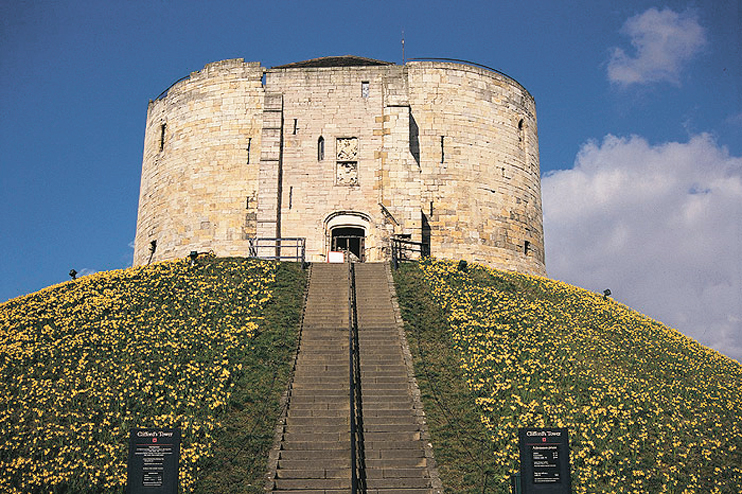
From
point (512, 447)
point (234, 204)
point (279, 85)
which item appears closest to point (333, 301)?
point (512, 447)

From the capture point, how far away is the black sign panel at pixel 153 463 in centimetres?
988

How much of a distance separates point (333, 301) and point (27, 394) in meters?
7.71

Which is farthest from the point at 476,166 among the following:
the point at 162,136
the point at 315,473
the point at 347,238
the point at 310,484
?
the point at 310,484

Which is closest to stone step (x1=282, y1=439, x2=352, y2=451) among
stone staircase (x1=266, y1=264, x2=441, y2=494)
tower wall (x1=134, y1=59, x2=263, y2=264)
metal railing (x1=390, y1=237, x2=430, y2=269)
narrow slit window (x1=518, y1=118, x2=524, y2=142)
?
stone staircase (x1=266, y1=264, x2=441, y2=494)

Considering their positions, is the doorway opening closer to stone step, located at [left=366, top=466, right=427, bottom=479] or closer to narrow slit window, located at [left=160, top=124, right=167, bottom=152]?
narrow slit window, located at [left=160, top=124, right=167, bottom=152]

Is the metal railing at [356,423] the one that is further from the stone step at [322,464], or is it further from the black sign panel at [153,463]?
the black sign panel at [153,463]

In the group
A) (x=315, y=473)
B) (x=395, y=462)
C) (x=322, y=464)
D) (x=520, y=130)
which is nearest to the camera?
(x=315, y=473)

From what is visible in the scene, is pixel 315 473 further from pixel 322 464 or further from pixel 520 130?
pixel 520 130

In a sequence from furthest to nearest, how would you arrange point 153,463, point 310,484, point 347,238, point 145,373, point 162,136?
point 162,136 → point 347,238 → point 145,373 → point 310,484 → point 153,463

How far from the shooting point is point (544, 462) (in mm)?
10180

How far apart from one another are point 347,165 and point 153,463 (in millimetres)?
17555

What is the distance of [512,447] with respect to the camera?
12750mm

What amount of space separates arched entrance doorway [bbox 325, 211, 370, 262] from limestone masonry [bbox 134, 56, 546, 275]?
0.05 meters

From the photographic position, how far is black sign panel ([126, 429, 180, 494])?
32.4ft
